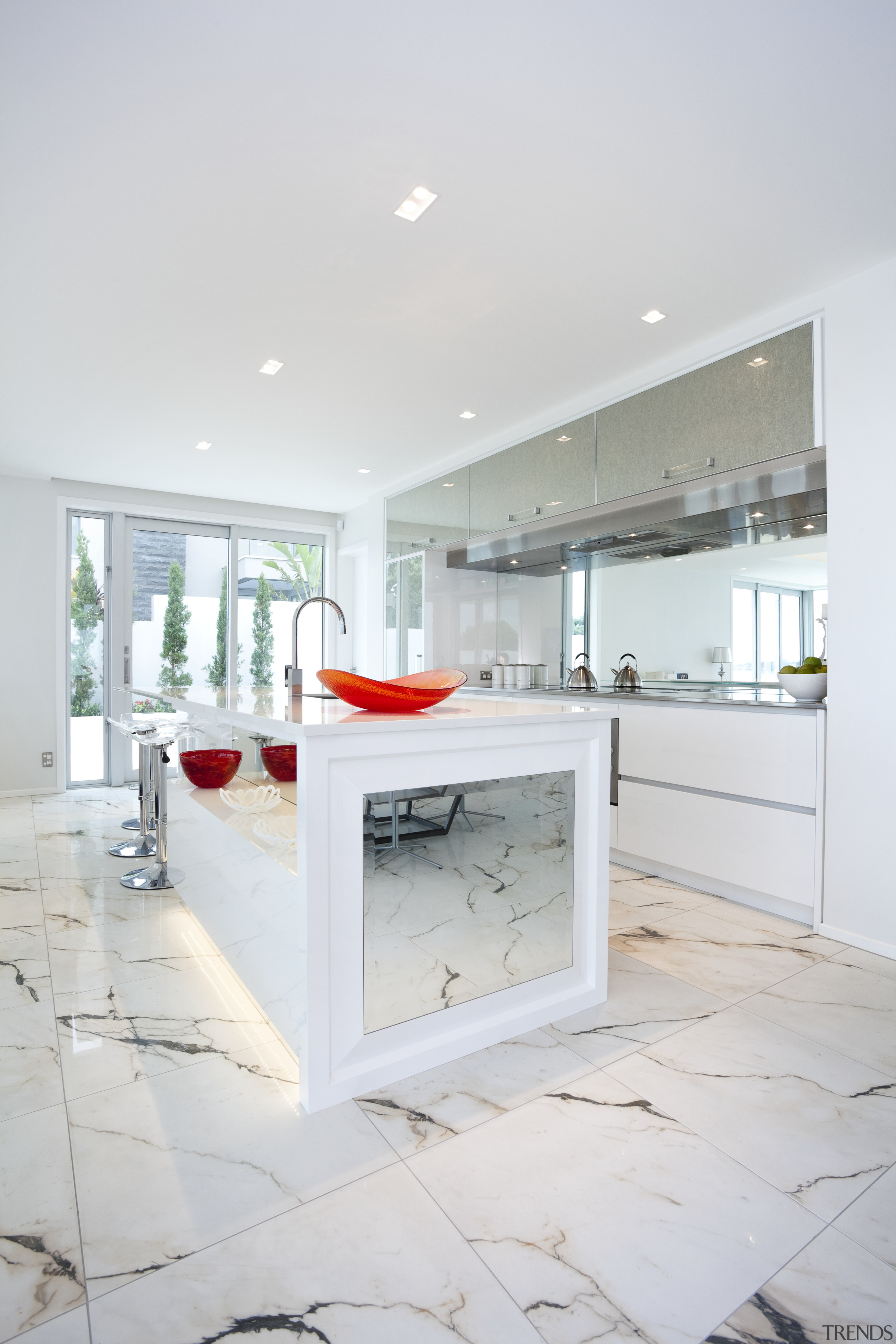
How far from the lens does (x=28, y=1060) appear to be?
1771mm

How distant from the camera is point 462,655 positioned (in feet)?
16.9

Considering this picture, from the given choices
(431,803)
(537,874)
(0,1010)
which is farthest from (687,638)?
(0,1010)

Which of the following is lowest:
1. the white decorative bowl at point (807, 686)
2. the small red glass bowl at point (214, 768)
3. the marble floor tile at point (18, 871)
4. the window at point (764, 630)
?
→ the marble floor tile at point (18, 871)

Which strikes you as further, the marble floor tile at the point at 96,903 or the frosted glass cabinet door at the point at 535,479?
the frosted glass cabinet door at the point at 535,479

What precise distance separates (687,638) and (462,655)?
1817 mm

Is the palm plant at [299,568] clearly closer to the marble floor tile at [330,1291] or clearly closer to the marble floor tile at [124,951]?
the marble floor tile at [124,951]

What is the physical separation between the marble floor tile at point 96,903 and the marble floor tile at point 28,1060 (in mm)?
678

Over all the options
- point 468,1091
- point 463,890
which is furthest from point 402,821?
point 468,1091

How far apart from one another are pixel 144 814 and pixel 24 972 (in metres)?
1.43

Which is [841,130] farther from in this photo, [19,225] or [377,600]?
[377,600]

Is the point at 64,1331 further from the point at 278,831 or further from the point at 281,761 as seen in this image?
the point at 281,761

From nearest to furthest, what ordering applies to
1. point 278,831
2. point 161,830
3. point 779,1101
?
point 779,1101
point 278,831
point 161,830

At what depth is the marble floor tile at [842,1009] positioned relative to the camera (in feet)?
6.03

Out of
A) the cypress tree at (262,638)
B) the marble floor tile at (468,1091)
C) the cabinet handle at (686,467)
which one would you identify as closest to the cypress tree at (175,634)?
the cypress tree at (262,638)
